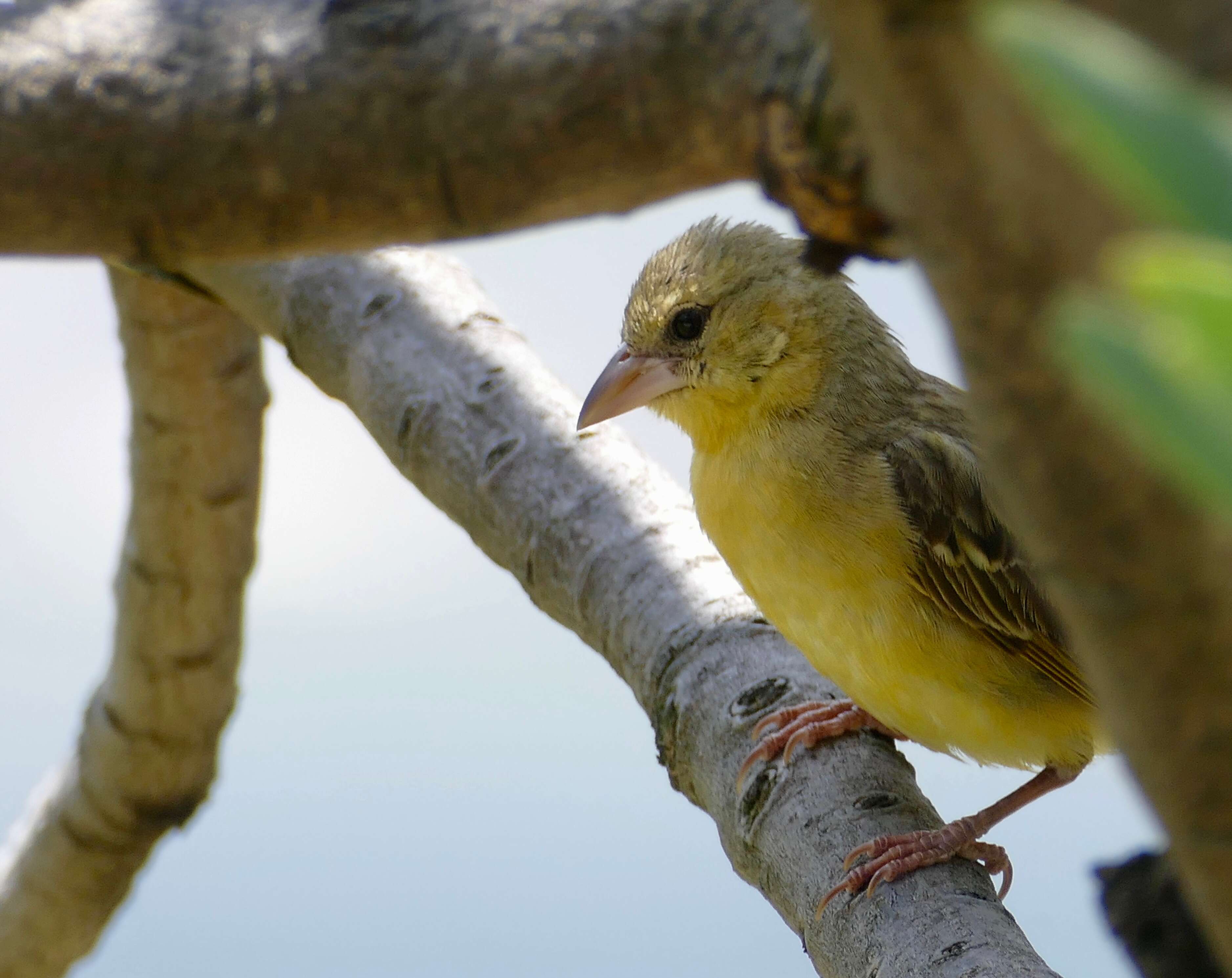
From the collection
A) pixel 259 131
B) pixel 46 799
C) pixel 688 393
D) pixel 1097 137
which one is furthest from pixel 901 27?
pixel 46 799

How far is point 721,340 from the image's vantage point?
2975mm

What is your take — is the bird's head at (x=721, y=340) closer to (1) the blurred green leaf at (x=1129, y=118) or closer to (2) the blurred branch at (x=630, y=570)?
(2) the blurred branch at (x=630, y=570)

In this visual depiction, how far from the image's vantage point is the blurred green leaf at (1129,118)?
304mm

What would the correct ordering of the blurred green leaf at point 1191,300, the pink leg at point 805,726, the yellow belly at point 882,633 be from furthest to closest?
the yellow belly at point 882,633 → the pink leg at point 805,726 → the blurred green leaf at point 1191,300

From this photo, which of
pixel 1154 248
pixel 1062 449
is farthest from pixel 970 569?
pixel 1154 248

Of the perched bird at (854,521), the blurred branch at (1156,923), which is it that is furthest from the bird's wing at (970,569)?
the blurred branch at (1156,923)

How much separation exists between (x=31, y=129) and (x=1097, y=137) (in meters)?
1.10

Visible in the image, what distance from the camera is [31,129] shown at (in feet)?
3.77

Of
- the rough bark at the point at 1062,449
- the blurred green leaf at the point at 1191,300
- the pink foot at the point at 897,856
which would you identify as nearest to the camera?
the blurred green leaf at the point at 1191,300

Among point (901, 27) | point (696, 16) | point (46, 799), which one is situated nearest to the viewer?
point (901, 27)

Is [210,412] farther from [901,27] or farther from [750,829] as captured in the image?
[901,27]

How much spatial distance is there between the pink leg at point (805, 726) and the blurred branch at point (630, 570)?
0.03m

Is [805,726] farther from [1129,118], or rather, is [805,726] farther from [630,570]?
[1129,118]

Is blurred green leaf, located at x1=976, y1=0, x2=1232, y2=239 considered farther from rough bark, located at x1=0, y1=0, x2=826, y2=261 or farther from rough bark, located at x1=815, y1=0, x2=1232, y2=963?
rough bark, located at x1=0, y1=0, x2=826, y2=261
